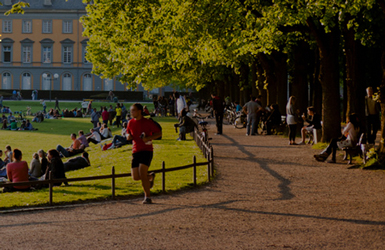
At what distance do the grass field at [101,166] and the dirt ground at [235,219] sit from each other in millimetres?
985

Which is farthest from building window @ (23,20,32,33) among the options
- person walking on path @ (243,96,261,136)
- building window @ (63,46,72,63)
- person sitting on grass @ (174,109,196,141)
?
person sitting on grass @ (174,109,196,141)

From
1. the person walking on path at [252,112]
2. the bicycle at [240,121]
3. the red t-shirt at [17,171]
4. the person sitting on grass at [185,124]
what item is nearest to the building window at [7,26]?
the bicycle at [240,121]

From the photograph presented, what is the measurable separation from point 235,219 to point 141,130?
2273 mm

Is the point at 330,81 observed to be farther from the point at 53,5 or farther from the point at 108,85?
the point at 53,5

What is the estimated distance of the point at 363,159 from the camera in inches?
627

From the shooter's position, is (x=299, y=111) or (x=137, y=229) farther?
(x=299, y=111)

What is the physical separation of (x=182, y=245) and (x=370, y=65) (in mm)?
24233

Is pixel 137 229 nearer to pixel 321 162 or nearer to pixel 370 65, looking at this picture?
pixel 321 162

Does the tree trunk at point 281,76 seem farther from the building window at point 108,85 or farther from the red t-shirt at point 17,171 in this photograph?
the building window at point 108,85

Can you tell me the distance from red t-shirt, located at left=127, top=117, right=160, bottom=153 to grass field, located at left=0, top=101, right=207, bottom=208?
5.95 ft

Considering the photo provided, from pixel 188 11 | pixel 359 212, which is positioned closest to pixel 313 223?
pixel 359 212

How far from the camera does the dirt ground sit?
7754mm

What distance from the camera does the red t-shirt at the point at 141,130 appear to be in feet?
34.4

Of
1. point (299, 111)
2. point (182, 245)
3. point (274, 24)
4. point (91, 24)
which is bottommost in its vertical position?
point (182, 245)
